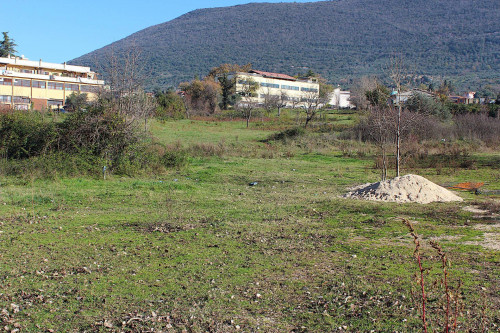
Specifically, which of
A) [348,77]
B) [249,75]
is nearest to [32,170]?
[249,75]

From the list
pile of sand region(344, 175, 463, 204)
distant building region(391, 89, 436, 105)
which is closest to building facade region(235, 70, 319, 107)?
distant building region(391, 89, 436, 105)

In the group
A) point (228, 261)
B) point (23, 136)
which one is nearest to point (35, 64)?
point (23, 136)

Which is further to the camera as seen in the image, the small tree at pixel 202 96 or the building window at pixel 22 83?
the small tree at pixel 202 96

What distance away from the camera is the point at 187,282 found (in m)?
6.15

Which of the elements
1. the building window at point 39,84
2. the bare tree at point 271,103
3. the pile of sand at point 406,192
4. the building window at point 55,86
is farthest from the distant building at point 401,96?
the building window at point 39,84

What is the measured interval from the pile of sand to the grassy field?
0.67m

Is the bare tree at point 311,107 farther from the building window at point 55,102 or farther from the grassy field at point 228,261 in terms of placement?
the grassy field at point 228,261

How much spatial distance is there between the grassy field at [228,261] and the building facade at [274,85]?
75277 millimetres

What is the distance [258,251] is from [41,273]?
10.9 ft

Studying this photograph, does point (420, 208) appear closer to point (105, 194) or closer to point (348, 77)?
point (105, 194)

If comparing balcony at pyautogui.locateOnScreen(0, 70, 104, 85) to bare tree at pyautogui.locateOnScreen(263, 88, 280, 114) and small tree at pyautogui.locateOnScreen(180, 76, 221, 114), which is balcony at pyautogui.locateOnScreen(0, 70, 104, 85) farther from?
bare tree at pyautogui.locateOnScreen(263, 88, 280, 114)

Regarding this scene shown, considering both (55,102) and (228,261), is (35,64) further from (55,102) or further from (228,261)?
(228,261)

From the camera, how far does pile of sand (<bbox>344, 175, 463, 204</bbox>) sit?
13258 mm

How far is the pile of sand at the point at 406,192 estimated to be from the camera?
13.3 m
